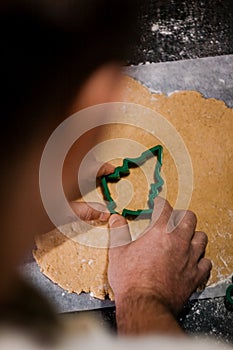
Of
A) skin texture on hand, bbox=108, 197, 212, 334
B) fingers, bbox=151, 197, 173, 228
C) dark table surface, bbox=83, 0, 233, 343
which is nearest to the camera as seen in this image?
skin texture on hand, bbox=108, 197, 212, 334

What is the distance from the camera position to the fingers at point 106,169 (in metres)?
1.33

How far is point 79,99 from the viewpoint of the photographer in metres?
1.15

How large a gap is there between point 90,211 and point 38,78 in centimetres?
50

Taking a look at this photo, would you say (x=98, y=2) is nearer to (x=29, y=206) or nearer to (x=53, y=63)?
(x=53, y=63)

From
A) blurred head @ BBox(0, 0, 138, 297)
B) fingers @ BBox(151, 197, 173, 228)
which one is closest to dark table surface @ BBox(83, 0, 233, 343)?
blurred head @ BBox(0, 0, 138, 297)

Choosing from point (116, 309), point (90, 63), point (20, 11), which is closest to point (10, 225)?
Result: point (116, 309)

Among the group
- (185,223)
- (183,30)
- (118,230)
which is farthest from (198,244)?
(183,30)

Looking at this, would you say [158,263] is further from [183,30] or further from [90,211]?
[183,30]

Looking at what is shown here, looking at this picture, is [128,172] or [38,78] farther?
[128,172]

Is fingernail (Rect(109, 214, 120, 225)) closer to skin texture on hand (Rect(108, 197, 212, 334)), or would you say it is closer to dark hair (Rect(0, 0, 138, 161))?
skin texture on hand (Rect(108, 197, 212, 334))

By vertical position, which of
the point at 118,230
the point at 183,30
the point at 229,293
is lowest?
the point at 229,293

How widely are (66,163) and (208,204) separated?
349 mm

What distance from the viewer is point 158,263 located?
1.22 m

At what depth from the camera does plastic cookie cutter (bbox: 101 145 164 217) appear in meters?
1.33
